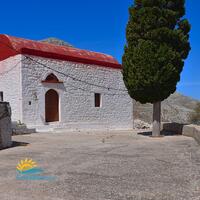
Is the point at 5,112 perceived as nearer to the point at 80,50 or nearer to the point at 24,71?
the point at 24,71

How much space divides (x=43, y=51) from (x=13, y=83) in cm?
238

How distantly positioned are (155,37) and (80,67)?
640 centimetres

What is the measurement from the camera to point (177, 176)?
4.91 m

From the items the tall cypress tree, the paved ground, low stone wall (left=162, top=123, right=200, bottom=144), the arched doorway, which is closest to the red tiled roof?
the arched doorway

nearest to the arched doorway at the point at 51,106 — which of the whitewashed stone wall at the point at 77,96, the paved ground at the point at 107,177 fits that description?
the whitewashed stone wall at the point at 77,96

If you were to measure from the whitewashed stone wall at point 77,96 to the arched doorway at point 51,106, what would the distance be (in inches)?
10.6

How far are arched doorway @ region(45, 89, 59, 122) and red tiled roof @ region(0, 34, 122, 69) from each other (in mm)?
2105

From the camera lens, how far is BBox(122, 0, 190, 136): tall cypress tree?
11.3 m

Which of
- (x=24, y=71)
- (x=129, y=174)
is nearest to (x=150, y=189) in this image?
(x=129, y=174)

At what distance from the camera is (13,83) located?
1434cm

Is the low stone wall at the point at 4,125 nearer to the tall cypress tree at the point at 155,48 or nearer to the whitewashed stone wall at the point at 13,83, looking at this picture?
the whitewashed stone wall at the point at 13,83

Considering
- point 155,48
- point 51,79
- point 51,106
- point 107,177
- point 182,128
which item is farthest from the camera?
point 51,106

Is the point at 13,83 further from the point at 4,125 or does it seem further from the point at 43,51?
the point at 4,125

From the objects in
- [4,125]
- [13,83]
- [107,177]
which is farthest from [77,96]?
[107,177]
